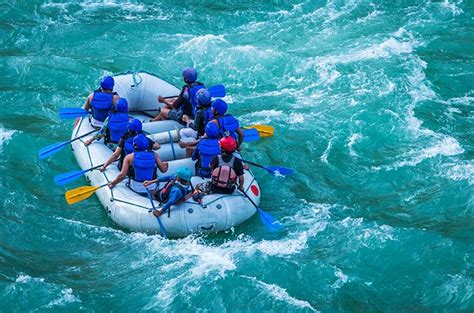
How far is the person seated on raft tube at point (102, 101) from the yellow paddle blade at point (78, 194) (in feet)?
5.28

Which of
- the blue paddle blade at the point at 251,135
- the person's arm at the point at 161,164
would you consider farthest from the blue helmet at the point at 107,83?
the blue paddle blade at the point at 251,135

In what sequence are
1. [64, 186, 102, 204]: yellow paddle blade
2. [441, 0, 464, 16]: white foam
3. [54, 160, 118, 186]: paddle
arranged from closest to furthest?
[64, 186, 102, 204]: yellow paddle blade → [54, 160, 118, 186]: paddle → [441, 0, 464, 16]: white foam

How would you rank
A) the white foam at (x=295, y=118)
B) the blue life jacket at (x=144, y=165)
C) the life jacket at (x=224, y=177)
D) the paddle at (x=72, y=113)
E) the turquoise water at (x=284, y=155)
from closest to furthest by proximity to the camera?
the turquoise water at (x=284, y=155)
the life jacket at (x=224, y=177)
the blue life jacket at (x=144, y=165)
the paddle at (x=72, y=113)
the white foam at (x=295, y=118)

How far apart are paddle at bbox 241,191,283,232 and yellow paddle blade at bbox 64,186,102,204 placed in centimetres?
220

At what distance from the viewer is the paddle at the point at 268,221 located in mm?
11859

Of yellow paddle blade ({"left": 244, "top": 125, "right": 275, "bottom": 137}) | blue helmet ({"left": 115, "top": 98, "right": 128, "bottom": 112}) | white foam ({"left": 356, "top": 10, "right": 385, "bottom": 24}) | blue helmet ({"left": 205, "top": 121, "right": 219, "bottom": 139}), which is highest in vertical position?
blue helmet ({"left": 115, "top": 98, "right": 128, "bottom": 112})

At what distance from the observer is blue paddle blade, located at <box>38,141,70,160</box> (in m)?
13.5

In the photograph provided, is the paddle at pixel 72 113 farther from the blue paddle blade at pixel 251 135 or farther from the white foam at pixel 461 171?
the white foam at pixel 461 171

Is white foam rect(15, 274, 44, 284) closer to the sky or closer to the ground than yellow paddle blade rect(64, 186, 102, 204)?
closer to the ground

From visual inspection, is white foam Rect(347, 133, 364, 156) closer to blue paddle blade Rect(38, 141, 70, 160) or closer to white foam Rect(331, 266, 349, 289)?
white foam Rect(331, 266, 349, 289)

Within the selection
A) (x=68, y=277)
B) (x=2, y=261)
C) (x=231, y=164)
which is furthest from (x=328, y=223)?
(x=2, y=261)

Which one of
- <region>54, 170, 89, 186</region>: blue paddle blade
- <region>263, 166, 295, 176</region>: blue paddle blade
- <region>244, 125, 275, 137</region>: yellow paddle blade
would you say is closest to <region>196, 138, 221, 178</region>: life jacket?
<region>263, 166, 295, 176</region>: blue paddle blade

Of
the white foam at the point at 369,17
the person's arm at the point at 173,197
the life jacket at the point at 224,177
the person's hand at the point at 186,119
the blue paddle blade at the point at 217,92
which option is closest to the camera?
the person's arm at the point at 173,197

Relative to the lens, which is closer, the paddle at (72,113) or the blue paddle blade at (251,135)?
the blue paddle blade at (251,135)
